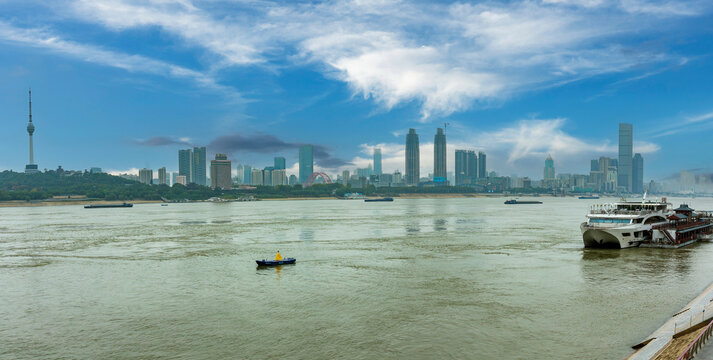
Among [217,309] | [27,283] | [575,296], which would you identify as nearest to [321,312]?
[217,309]

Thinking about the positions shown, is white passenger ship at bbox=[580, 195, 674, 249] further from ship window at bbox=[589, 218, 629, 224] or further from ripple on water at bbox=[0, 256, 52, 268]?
ripple on water at bbox=[0, 256, 52, 268]

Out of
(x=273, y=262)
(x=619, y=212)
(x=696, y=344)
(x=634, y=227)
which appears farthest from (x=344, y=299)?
(x=619, y=212)

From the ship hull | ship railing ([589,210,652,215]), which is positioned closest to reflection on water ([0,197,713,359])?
the ship hull

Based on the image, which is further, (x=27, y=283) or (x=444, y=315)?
(x=27, y=283)

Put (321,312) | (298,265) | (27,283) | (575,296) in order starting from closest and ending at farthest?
(321,312), (575,296), (27,283), (298,265)

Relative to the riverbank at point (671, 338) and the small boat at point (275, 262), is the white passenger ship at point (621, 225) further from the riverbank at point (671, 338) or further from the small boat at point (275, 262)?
the small boat at point (275, 262)

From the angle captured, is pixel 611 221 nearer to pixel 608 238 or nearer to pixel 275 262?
pixel 608 238

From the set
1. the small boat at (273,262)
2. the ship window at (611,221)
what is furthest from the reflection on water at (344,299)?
the ship window at (611,221)

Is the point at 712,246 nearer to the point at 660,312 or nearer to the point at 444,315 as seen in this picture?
the point at 660,312
